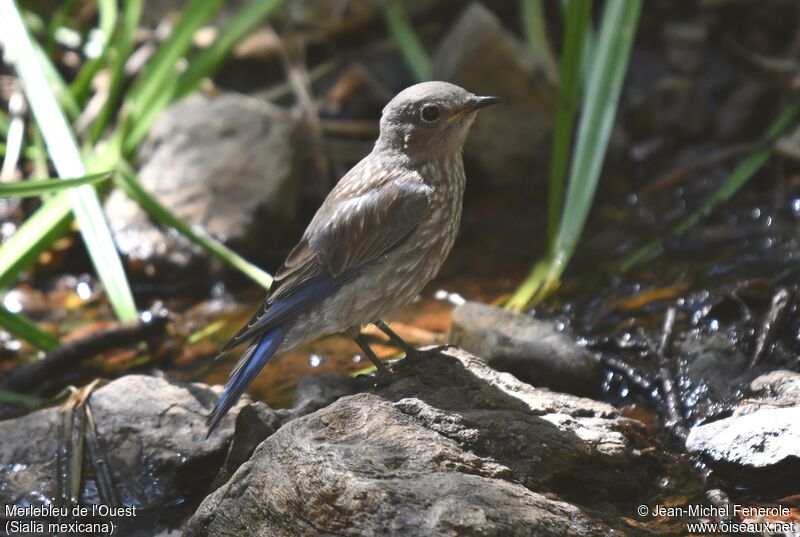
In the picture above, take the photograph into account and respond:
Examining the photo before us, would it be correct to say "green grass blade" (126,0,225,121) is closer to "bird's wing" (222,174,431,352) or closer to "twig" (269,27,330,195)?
"twig" (269,27,330,195)

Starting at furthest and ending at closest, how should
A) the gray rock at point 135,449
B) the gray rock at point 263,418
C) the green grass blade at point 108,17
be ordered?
the green grass blade at point 108,17, the gray rock at point 135,449, the gray rock at point 263,418

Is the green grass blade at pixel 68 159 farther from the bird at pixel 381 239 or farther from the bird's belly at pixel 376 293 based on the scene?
the bird's belly at pixel 376 293

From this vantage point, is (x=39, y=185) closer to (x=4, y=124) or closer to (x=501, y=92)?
(x=4, y=124)

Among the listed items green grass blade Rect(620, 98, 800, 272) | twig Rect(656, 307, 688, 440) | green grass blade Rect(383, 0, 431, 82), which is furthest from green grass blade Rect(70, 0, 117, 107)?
twig Rect(656, 307, 688, 440)

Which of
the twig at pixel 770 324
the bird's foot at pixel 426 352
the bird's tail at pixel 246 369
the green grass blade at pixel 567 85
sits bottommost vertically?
the bird's tail at pixel 246 369

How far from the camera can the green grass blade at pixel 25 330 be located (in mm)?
4508

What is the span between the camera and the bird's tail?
12.1 ft

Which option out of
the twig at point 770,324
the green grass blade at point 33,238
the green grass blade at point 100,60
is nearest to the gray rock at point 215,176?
the green grass blade at point 100,60

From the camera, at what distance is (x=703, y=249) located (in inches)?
213

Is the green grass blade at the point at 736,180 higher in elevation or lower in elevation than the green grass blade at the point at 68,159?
higher

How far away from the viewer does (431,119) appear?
14.0 feet

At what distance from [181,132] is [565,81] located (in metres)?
2.71

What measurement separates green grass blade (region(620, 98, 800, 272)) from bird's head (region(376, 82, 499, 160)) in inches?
60.7

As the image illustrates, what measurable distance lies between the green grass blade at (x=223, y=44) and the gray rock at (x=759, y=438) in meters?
4.08
